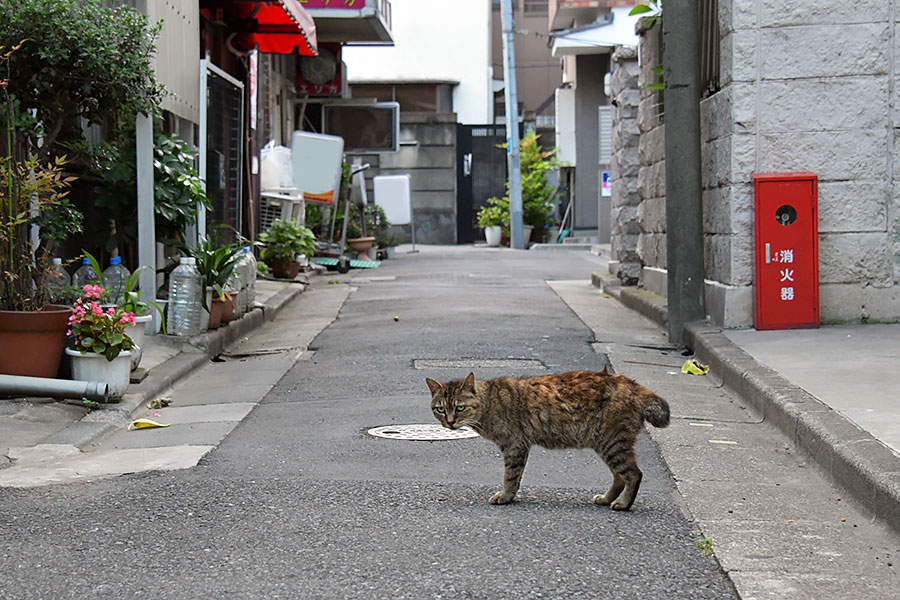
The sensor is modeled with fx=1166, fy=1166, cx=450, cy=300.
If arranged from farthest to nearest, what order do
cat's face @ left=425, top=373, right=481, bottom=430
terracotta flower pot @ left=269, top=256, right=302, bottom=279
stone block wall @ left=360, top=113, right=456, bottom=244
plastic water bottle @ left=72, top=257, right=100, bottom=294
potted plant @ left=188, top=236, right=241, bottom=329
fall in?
stone block wall @ left=360, top=113, right=456, bottom=244, terracotta flower pot @ left=269, top=256, right=302, bottom=279, potted plant @ left=188, top=236, right=241, bottom=329, plastic water bottle @ left=72, top=257, right=100, bottom=294, cat's face @ left=425, top=373, right=481, bottom=430

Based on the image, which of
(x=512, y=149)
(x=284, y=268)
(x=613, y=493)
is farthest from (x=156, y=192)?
(x=512, y=149)

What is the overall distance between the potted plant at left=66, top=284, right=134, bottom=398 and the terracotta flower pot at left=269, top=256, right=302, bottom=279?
1009 cm

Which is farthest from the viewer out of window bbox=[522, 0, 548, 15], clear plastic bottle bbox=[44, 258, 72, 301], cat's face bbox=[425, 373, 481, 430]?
window bbox=[522, 0, 548, 15]

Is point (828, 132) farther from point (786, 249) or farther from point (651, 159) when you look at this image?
point (651, 159)

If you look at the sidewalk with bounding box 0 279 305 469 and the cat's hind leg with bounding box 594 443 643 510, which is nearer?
the cat's hind leg with bounding box 594 443 643 510

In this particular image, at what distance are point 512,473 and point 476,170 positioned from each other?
32.0 m

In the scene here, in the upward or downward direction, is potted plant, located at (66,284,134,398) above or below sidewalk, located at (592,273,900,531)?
above

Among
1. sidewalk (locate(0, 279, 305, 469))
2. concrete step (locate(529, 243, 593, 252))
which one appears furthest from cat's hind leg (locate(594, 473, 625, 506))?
concrete step (locate(529, 243, 593, 252))

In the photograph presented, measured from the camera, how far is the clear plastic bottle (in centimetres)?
799

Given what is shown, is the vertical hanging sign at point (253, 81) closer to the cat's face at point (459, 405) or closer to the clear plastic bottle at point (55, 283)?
the clear plastic bottle at point (55, 283)

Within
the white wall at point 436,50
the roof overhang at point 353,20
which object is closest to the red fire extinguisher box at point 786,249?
the roof overhang at point 353,20

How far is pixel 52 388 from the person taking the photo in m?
7.66

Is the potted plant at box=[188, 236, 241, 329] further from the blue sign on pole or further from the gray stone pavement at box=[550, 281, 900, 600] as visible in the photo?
the blue sign on pole

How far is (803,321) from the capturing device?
10242 millimetres
